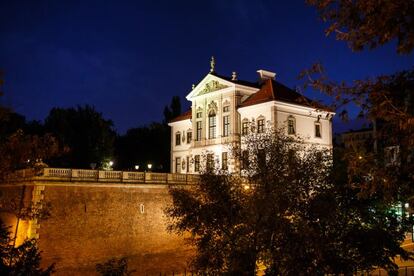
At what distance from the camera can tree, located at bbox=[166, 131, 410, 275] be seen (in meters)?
18.8

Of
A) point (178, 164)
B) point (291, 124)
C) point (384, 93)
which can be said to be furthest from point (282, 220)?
point (178, 164)

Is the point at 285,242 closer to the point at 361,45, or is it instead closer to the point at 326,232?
the point at 326,232

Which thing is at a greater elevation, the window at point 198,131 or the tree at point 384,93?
the window at point 198,131

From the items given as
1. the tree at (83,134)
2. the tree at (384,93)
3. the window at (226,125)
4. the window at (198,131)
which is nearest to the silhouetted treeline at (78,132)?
the tree at (83,134)

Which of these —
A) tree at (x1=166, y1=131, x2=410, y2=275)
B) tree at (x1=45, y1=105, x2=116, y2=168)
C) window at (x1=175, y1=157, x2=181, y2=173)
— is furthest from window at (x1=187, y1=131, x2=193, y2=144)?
tree at (x1=166, y1=131, x2=410, y2=275)

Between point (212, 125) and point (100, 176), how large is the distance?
17893mm

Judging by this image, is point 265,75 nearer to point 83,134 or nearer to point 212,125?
point 212,125

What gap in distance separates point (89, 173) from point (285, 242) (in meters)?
17.7

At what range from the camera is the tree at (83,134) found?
53.2m

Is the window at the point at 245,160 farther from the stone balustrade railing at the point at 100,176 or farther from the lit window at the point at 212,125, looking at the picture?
the lit window at the point at 212,125

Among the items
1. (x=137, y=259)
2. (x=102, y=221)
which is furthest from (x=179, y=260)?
(x=102, y=221)

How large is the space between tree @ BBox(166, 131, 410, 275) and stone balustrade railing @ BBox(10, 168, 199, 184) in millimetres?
12054

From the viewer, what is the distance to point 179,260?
35750 millimetres

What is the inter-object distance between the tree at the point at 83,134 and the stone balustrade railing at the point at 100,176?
18.8 meters
